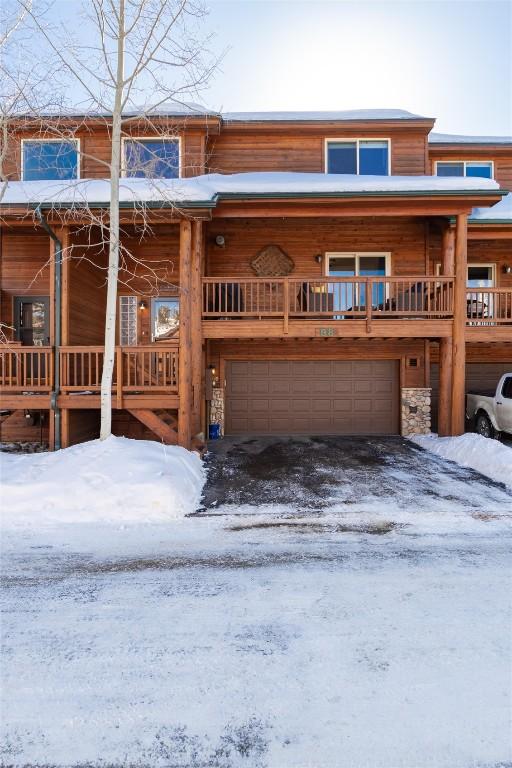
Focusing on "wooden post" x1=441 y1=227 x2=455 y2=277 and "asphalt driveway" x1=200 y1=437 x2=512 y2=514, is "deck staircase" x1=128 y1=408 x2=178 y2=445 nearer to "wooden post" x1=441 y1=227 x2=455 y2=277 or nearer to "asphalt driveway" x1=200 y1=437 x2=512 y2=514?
"asphalt driveway" x1=200 y1=437 x2=512 y2=514

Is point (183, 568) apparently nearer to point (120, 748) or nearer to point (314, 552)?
point (314, 552)

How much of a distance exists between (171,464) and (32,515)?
2.18 metres

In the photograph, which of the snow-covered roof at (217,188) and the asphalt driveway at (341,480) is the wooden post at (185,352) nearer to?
the snow-covered roof at (217,188)

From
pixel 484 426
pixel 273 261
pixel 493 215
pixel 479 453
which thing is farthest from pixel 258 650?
pixel 493 215

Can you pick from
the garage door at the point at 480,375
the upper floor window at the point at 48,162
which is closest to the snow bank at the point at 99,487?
the garage door at the point at 480,375

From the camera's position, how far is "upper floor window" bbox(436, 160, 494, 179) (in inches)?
536

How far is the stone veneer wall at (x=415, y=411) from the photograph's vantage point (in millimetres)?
11859

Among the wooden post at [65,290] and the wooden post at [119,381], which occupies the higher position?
the wooden post at [65,290]

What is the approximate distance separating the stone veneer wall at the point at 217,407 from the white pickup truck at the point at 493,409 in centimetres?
685

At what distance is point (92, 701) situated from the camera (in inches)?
89.3

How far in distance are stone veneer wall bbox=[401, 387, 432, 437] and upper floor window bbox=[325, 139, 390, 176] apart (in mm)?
6968

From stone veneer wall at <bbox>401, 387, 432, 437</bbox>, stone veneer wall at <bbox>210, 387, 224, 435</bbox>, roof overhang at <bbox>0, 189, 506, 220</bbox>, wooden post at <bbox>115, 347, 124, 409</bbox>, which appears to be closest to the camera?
Result: wooden post at <bbox>115, 347, 124, 409</bbox>

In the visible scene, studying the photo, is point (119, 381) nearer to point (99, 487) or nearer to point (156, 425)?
point (156, 425)

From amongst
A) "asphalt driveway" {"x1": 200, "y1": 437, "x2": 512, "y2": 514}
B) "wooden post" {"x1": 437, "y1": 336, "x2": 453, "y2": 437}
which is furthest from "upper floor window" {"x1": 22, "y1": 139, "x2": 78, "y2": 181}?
"wooden post" {"x1": 437, "y1": 336, "x2": 453, "y2": 437}
